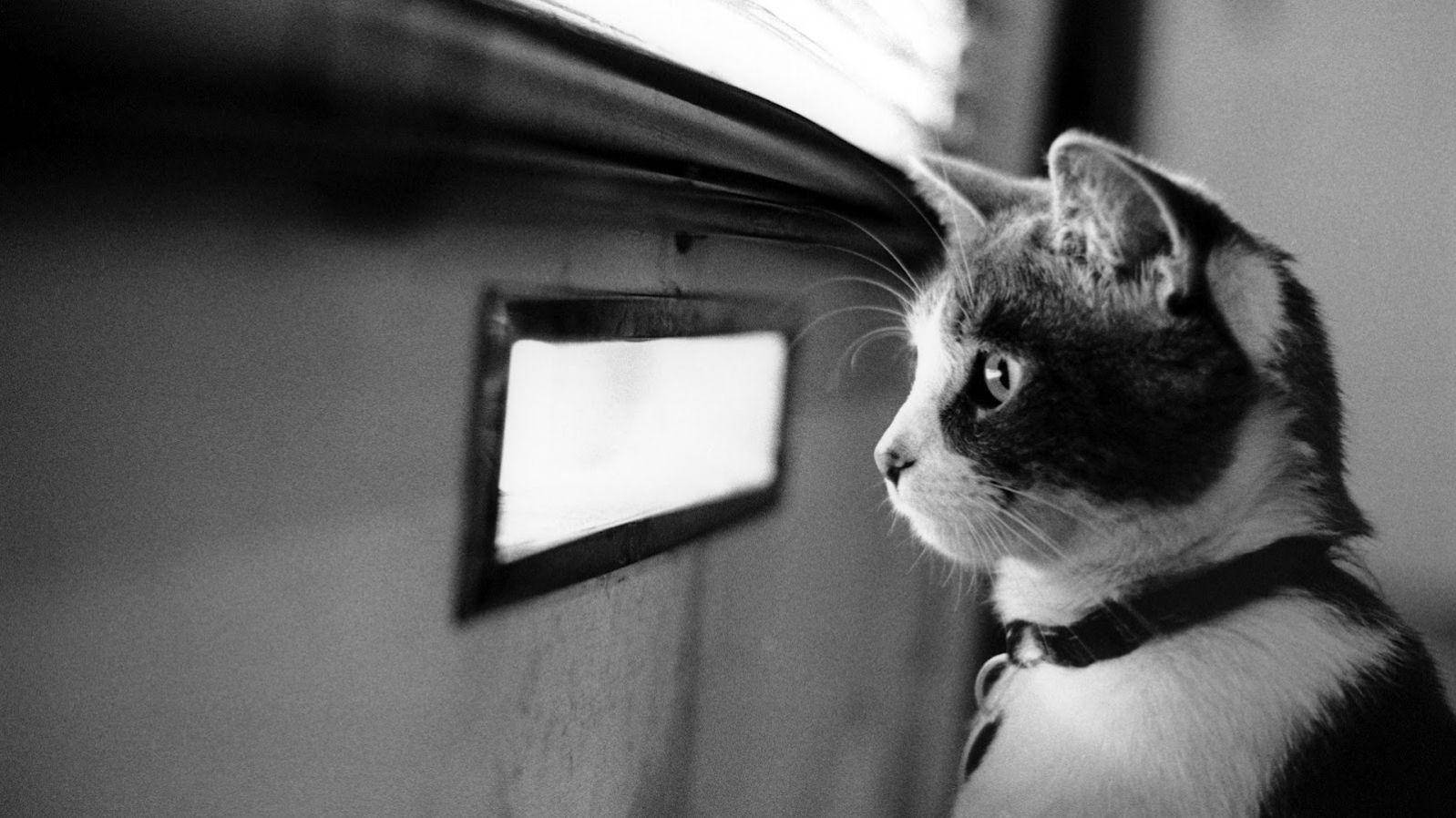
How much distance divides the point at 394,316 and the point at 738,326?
8.5 inches

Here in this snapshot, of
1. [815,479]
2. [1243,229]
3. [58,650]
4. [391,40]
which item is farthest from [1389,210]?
[58,650]

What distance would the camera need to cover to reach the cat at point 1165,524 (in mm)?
490

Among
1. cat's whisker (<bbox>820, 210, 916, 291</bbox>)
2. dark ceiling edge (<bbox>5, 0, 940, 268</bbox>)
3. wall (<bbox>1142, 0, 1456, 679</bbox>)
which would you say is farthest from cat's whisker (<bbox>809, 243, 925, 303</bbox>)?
wall (<bbox>1142, 0, 1456, 679</bbox>)

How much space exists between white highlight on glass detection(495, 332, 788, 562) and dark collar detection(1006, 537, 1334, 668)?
202mm

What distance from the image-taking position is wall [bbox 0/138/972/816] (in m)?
0.23

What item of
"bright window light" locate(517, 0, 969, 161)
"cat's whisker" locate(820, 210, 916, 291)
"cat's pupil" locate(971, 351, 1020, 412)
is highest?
"bright window light" locate(517, 0, 969, 161)

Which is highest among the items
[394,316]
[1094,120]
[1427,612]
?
[1094,120]

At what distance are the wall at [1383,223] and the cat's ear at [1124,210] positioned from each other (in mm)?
156

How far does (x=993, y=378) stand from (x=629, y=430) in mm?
249

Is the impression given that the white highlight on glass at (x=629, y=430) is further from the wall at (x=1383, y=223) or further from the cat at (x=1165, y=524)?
the wall at (x=1383, y=223)

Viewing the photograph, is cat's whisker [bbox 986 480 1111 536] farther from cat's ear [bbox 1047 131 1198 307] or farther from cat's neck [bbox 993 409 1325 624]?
cat's ear [bbox 1047 131 1198 307]

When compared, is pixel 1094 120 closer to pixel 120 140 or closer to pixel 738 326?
pixel 738 326

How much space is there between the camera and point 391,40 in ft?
0.97

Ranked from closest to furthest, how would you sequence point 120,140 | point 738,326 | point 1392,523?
point 120,140 → point 738,326 → point 1392,523
